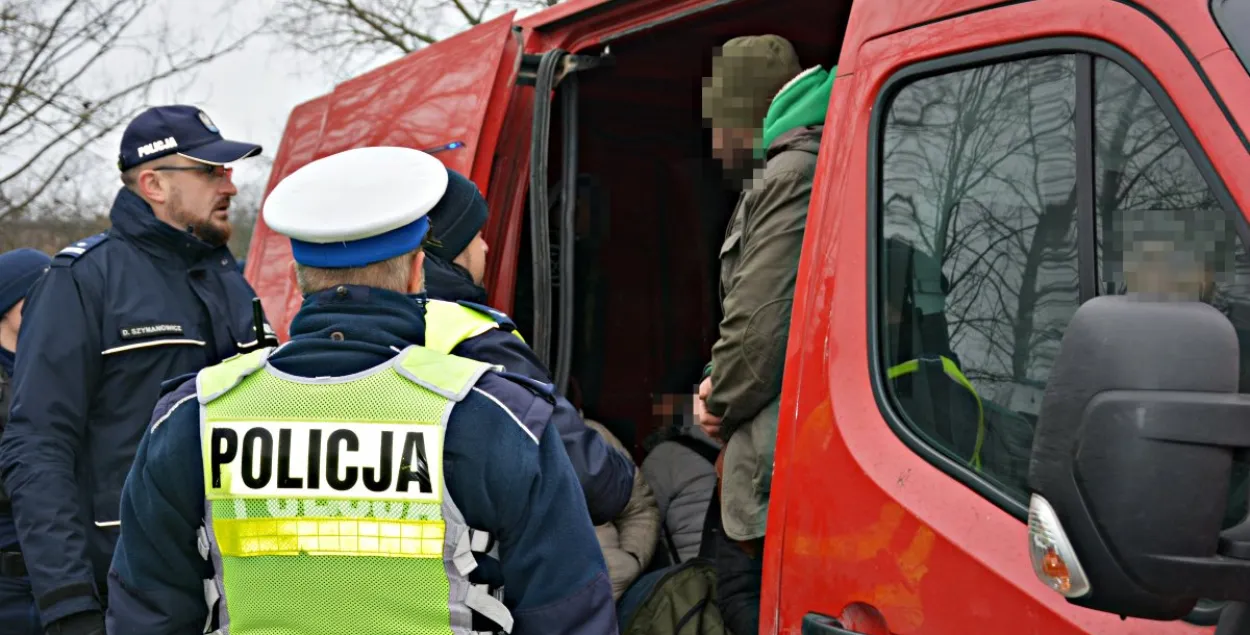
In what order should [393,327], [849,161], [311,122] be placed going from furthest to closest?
[311,122], [849,161], [393,327]

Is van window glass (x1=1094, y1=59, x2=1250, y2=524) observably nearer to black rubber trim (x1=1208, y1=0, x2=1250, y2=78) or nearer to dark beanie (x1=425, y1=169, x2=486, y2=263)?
black rubber trim (x1=1208, y1=0, x2=1250, y2=78)

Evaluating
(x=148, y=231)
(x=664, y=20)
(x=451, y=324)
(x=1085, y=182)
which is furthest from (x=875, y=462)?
(x=148, y=231)

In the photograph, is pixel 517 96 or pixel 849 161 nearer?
pixel 849 161

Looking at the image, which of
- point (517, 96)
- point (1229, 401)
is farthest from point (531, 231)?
point (1229, 401)

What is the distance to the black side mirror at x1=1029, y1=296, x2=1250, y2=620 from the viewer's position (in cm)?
119

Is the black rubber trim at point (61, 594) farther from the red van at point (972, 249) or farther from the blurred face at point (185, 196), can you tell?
the red van at point (972, 249)

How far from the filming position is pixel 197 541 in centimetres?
179

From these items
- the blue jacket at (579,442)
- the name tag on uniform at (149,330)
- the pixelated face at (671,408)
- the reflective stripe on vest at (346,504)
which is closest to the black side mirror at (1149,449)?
the reflective stripe on vest at (346,504)

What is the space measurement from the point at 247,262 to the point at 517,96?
1676 millimetres

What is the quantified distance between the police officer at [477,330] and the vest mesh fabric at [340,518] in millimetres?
591

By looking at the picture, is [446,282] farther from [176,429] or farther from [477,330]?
[176,429]

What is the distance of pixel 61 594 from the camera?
2.80 metres

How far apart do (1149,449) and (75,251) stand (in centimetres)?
280

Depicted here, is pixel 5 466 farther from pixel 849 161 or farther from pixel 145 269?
pixel 849 161
